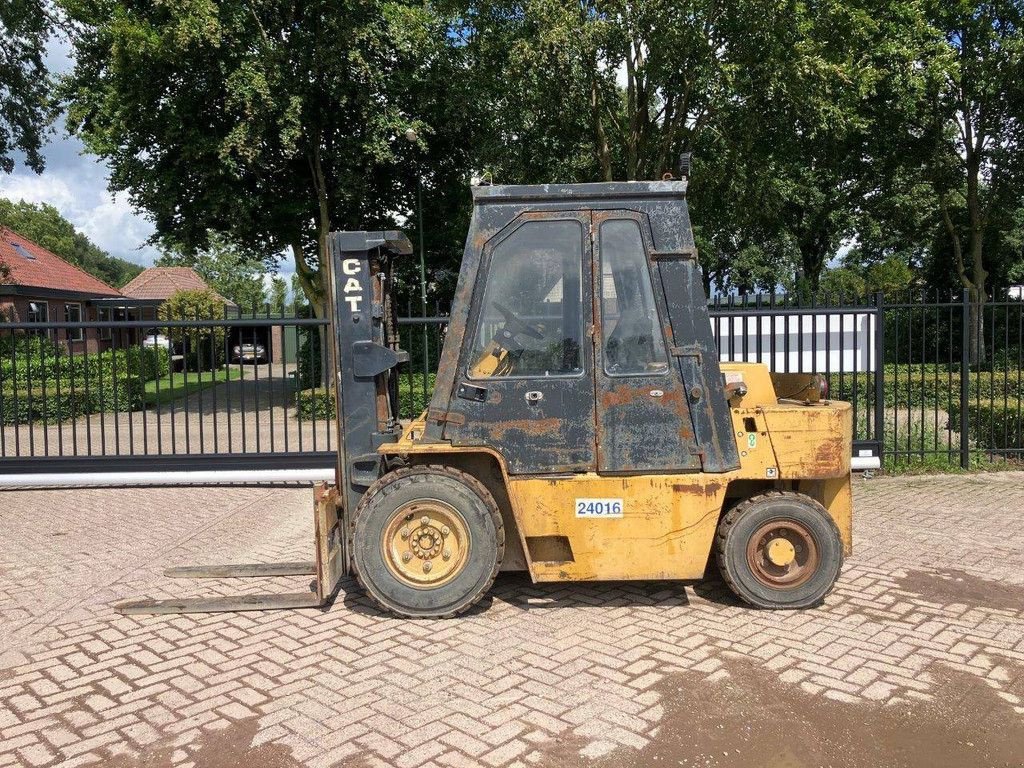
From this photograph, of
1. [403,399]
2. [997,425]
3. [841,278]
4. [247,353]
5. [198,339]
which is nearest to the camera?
[198,339]

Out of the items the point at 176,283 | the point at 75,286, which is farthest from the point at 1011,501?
the point at 176,283

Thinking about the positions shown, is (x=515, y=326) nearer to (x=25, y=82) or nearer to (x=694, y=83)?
(x=694, y=83)

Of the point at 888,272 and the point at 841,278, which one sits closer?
the point at 888,272

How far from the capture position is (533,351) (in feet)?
15.9

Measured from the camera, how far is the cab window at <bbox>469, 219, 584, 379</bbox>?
4805mm

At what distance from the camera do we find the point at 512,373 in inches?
191

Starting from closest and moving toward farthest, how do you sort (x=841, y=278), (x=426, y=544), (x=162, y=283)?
1. (x=426, y=544)
2. (x=841, y=278)
3. (x=162, y=283)

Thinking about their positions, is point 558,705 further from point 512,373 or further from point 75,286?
point 75,286

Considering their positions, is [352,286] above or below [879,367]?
above

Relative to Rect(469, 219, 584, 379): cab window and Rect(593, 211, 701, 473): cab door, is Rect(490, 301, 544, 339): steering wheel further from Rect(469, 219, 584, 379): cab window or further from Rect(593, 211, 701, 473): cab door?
Rect(593, 211, 701, 473): cab door

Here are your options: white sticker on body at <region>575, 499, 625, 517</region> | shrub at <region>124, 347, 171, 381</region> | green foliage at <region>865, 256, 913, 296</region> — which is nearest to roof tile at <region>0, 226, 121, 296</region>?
shrub at <region>124, 347, 171, 381</region>

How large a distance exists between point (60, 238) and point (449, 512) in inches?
3957

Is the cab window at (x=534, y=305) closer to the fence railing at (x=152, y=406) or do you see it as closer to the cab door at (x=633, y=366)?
the cab door at (x=633, y=366)

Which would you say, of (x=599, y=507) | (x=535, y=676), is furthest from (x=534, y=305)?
(x=535, y=676)
